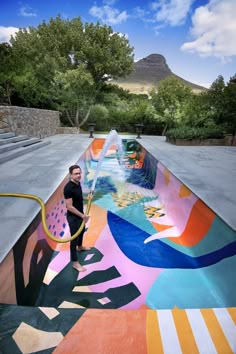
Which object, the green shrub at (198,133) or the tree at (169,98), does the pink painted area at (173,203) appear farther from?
the tree at (169,98)

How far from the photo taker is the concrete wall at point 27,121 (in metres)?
10.3

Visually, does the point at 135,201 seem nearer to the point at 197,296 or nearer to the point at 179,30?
the point at 197,296

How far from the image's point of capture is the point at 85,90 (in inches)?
765

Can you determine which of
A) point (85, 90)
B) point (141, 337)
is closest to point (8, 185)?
point (141, 337)

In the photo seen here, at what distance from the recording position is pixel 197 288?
3.44 metres

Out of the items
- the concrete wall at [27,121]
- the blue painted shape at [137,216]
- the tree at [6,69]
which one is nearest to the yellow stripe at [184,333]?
the blue painted shape at [137,216]

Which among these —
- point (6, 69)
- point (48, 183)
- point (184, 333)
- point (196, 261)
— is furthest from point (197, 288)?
point (6, 69)

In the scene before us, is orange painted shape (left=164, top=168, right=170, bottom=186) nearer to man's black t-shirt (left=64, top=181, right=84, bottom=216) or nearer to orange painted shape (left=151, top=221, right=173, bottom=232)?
orange painted shape (left=151, top=221, right=173, bottom=232)

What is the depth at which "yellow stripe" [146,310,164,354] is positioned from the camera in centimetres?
182

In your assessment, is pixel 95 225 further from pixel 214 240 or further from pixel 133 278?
pixel 214 240

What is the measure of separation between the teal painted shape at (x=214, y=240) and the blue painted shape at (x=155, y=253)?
72mm

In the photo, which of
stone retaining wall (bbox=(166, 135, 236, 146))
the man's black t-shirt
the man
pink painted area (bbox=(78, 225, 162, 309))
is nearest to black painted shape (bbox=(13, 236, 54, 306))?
the man

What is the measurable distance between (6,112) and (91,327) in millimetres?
10236

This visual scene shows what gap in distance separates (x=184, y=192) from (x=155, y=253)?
5.70 ft
